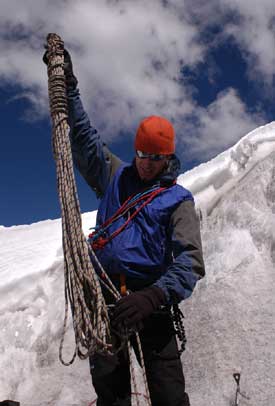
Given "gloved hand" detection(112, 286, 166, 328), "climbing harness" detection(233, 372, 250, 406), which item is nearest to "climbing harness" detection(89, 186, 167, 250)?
"gloved hand" detection(112, 286, 166, 328)

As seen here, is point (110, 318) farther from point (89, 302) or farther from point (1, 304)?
point (1, 304)

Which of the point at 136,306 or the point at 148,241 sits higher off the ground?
the point at 148,241

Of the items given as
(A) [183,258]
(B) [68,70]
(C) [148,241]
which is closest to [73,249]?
(C) [148,241]

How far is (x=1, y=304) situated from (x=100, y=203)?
2.33m

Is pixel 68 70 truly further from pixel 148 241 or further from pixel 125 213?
pixel 148 241

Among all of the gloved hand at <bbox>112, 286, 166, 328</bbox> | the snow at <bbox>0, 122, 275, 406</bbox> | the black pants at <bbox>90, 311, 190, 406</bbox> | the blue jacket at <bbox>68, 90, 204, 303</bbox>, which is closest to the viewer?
the gloved hand at <bbox>112, 286, 166, 328</bbox>

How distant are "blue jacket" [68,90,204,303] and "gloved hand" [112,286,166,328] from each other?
0.18 feet

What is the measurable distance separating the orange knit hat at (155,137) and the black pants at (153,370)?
28.3 inches

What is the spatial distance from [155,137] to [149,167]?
0.14 metres

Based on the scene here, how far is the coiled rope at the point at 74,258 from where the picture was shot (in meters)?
1.64

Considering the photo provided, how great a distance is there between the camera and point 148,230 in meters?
1.85

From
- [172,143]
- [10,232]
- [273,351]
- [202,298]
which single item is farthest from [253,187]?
[10,232]

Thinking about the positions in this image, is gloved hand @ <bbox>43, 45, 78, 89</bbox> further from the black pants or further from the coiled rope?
the black pants

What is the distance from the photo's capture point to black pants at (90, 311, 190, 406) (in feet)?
6.10
